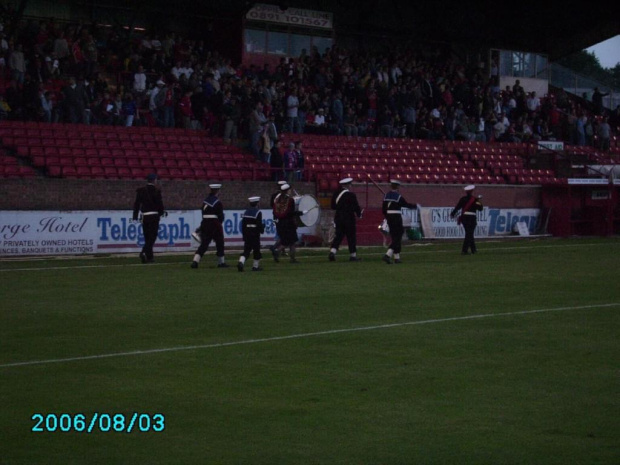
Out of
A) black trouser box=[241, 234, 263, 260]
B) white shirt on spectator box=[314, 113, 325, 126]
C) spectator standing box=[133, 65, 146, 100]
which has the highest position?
spectator standing box=[133, 65, 146, 100]

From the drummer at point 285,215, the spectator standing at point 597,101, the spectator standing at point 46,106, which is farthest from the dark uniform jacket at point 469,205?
the spectator standing at point 597,101

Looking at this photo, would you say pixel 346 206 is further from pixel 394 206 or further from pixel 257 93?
A: pixel 257 93

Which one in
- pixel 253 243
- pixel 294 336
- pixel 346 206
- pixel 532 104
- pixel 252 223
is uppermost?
pixel 532 104

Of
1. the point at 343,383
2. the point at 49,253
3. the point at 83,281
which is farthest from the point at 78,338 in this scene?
the point at 49,253

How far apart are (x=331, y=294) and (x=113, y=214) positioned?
1236cm

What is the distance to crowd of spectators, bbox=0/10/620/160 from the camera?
3188 centimetres

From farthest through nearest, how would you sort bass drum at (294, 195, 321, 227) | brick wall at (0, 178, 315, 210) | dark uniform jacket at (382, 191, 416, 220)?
bass drum at (294, 195, 321, 227) < brick wall at (0, 178, 315, 210) < dark uniform jacket at (382, 191, 416, 220)

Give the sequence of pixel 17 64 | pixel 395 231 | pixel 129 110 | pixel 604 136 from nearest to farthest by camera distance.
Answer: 1. pixel 395 231
2. pixel 17 64
3. pixel 129 110
4. pixel 604 136

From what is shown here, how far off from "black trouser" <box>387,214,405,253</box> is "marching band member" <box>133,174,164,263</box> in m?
5.55

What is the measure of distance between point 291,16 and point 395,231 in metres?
21.6

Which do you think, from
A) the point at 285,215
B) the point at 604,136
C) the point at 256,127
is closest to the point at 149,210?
the point at 285,215

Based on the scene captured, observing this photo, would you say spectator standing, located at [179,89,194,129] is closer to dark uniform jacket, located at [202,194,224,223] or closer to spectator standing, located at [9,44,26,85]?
spectator standing, located at [9,44,26,85]

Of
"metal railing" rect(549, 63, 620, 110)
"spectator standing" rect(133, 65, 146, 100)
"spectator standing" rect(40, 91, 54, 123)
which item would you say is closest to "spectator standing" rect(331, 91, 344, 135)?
"spectator standing" rect(133, 65, 146, 100)
